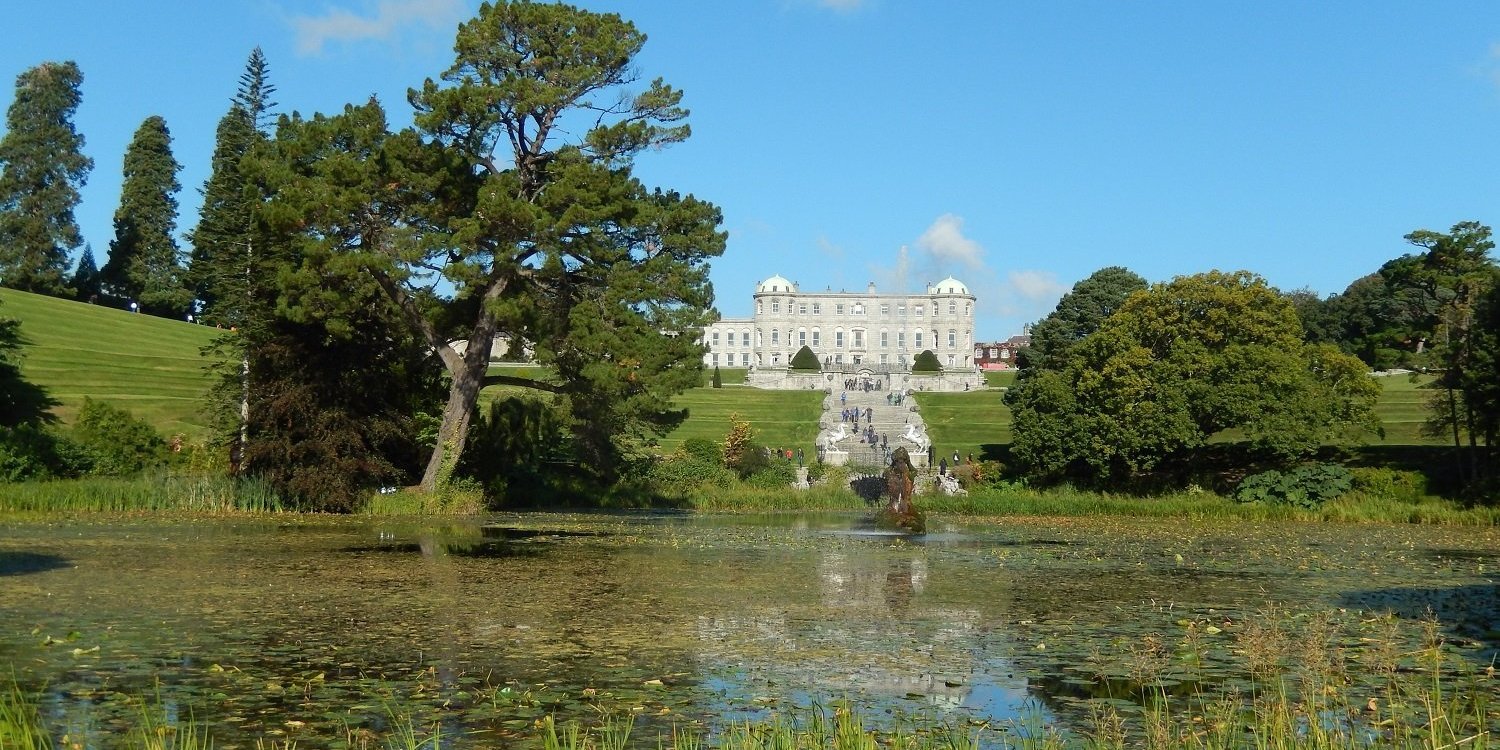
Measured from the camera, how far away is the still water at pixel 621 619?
8016 millimetres

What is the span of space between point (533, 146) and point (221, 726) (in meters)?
24.3

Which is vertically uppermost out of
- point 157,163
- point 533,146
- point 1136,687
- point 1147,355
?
point 157,163

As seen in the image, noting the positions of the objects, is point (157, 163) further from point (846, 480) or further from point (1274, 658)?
point (1274, 658)

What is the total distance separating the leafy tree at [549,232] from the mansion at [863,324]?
4405 inches

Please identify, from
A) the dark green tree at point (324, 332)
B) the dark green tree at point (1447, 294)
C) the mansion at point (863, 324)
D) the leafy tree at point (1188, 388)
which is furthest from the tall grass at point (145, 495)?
the mansion at point (863, 324)

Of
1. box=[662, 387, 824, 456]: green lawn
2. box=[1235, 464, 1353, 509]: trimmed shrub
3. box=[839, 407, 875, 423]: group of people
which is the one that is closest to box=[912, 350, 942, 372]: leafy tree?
box=[662, 387, 824, 456]: green lawn

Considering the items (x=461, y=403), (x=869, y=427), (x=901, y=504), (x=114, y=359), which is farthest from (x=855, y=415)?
(x=901, y=504)

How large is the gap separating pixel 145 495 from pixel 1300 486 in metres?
26.8

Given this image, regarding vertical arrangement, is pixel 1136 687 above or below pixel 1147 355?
below

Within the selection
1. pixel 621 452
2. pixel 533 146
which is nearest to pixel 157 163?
pixel 621 452

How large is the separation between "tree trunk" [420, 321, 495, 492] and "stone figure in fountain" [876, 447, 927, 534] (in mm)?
9634

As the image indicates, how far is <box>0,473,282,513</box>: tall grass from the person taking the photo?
25.0 meters

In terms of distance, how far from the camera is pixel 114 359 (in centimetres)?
4725

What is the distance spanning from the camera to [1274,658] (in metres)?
8.19
